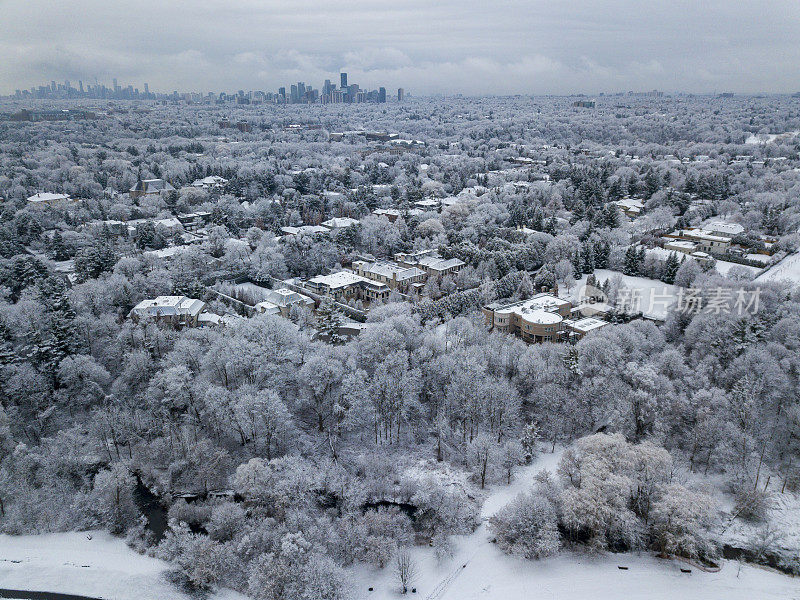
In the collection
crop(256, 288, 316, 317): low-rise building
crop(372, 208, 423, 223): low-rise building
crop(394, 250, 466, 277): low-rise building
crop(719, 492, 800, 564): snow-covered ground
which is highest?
crop(372, 208, 423, 223): low-rise building

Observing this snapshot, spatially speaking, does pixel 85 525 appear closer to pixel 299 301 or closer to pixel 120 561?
pixel 120 561

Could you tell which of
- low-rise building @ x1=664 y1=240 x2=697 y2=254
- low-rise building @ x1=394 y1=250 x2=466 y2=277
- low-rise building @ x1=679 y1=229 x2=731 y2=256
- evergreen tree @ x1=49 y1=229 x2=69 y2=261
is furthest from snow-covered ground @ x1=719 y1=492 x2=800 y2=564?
evergreen tree @ x1=49 y1=229 x2=69 y2=261

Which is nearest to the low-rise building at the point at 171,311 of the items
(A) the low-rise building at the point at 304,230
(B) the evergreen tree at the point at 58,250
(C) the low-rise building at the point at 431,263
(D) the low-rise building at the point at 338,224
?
(B) the evergreen tree at the point at 58,250

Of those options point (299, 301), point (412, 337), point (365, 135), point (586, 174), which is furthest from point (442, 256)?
point (365, 135)

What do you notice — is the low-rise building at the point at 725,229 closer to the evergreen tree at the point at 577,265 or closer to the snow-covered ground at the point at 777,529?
Result: the evergreen tree at the point at 577,265

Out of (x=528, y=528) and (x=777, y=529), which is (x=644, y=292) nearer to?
(x=777, y=529)

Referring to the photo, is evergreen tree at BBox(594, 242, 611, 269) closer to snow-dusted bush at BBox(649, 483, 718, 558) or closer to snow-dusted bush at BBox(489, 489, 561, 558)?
snow-dusted bush at BBox(649, 483, 718, 558)

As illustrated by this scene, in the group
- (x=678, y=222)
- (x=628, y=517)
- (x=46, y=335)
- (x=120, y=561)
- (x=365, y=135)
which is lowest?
(x=120, y=561)
